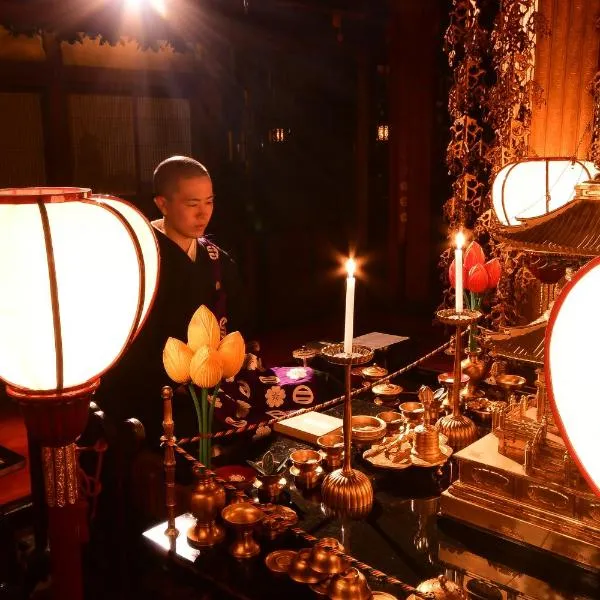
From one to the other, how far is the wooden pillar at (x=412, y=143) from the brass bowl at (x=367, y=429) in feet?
18.3

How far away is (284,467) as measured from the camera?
2.21 m

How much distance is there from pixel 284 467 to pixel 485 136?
5.27m

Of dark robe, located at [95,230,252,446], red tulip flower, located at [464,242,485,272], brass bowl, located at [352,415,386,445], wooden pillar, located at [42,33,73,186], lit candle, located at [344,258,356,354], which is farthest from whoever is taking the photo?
wooden pillar, located at [42,33,73,186]

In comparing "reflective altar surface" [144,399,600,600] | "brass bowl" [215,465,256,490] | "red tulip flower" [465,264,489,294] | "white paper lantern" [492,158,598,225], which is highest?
"white paper lantern" [492,158,598,225]

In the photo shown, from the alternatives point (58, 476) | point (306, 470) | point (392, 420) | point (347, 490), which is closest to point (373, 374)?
point (392, 420)

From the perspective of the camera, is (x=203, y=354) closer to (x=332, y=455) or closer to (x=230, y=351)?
(x=230, y=351)

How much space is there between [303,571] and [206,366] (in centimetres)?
57

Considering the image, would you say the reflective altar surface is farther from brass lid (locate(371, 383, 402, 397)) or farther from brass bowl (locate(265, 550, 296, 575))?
brass lid (locate(371, 383, 402, 397))

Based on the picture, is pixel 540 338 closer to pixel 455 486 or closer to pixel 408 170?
pixel 455 486

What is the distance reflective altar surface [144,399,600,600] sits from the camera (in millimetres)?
1613

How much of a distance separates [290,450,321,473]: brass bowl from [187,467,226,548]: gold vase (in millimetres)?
335

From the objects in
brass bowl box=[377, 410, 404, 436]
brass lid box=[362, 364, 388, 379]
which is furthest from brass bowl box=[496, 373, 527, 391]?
brass bowl box=[377, 410, 404, 436]

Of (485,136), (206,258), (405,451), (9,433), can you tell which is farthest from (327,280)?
(405,451)

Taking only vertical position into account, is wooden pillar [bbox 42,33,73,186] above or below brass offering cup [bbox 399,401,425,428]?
above
